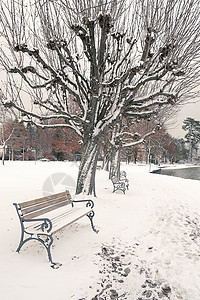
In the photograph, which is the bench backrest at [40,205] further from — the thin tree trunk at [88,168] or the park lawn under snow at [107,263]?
the thin tree trunk at [88,168]

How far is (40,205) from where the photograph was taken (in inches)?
162

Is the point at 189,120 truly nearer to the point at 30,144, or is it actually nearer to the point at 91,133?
the point at 30,144

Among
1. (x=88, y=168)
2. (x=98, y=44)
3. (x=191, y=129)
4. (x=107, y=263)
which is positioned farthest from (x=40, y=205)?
(x=191, y=129)

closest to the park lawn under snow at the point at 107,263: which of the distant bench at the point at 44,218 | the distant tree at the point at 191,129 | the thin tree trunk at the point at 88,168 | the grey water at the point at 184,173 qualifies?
the distant bench at the point at 44,218

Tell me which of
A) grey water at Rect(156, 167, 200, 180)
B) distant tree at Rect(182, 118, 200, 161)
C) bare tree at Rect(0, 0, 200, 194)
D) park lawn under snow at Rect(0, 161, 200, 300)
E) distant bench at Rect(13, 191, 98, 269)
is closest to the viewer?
park lawn under snow at Rect(0, 161, 200, 300)

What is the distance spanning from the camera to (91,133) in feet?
24.8

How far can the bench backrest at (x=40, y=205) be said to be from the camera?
141 inches

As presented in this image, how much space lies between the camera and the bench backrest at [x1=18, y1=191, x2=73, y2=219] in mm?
3569

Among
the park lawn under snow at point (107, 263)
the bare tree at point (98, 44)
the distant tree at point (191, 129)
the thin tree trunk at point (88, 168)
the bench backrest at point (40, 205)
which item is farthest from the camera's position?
the distant tree at point (191, 129)

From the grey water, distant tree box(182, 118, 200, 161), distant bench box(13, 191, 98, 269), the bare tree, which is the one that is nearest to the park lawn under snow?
distant bench box(13, 191, 98, 269)

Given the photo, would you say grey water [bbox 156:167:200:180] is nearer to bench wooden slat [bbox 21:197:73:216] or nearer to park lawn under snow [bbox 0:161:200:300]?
park lawn under snow [bbox 0:161:200:300]

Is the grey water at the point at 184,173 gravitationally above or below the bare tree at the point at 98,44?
below

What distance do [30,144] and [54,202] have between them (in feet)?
163

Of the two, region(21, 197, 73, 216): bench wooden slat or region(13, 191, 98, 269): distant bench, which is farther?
region(21, 197, 73, 216): bench wooden slat
